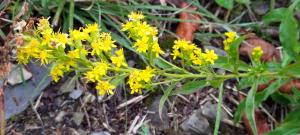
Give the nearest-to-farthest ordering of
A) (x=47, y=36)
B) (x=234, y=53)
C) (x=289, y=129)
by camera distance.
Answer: (x=47, y=36), (x=234, y=53), (x=289, y=129)

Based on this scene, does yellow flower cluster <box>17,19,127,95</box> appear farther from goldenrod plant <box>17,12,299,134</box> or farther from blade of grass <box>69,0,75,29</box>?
blade of grass <box>69,0,75,29</box>

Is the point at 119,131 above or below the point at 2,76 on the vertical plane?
below

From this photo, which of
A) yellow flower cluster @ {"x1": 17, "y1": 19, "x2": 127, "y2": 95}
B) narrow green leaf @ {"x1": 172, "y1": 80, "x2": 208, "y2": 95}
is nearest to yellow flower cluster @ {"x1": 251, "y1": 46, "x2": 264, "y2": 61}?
narrow green leaf @ {"x1": 172, "y1": 80, "x2": 208, "y2": 95}

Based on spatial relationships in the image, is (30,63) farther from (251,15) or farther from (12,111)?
(251,15)

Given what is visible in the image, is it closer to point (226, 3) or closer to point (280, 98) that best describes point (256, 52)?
point (280, 98)

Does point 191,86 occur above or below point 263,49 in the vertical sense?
below

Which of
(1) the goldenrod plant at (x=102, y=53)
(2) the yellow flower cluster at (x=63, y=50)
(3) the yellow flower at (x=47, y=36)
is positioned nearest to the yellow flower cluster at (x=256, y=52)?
(1) the goldenrod plant at (x=102, y=53)

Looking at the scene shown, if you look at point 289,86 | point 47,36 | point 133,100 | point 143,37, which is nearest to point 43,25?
point 47,36

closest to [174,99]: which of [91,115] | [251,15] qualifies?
[91,115]
